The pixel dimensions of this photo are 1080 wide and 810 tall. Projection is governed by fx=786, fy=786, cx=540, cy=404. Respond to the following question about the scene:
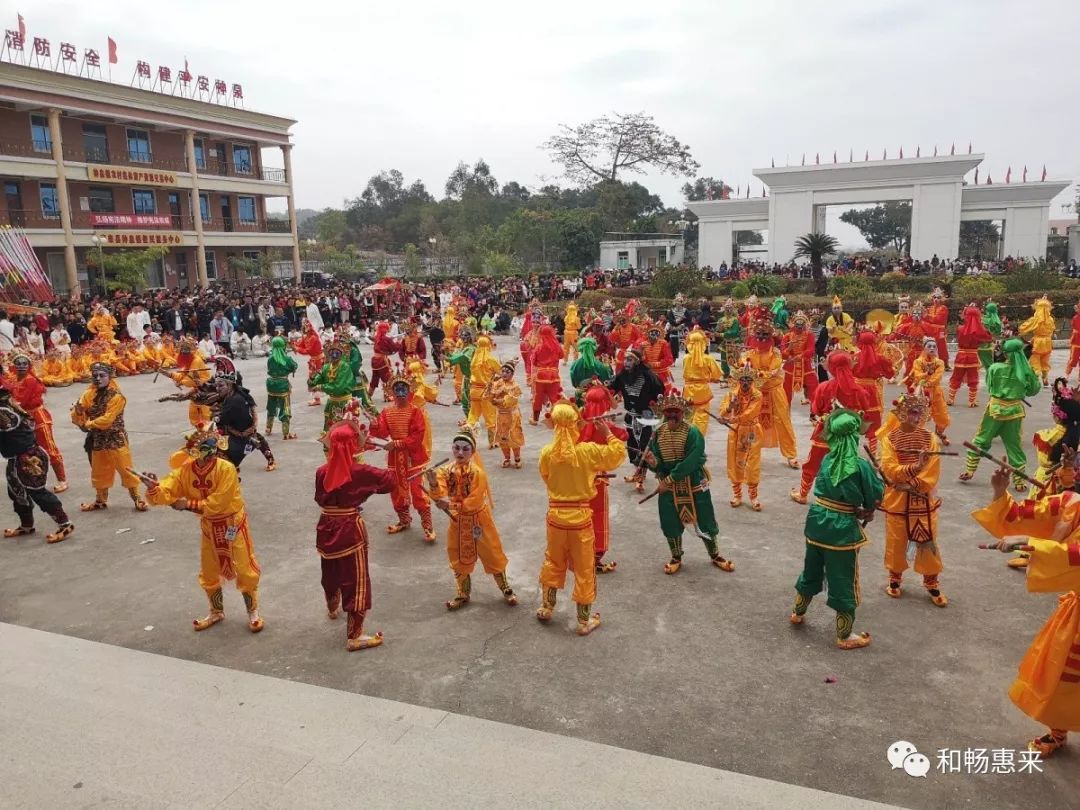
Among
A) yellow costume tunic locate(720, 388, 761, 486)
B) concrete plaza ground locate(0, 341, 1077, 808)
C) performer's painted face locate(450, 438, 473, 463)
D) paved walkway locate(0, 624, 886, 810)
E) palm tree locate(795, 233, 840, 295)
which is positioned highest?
palm tree locate(795, 233, 840, 295)

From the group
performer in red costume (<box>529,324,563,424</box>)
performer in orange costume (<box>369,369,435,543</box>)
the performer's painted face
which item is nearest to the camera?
the performer's painted face

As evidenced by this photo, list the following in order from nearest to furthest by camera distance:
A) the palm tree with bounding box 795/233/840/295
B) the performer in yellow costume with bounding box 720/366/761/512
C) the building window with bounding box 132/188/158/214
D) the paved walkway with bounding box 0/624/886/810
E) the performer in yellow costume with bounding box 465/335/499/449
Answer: the paved walkway with bounding box 0/624/886/810 < the performer in yellow costume with bounding box 720/366/761/512 < the performer in yellow costume with bounding box 465/335/499/449 < the palm tree with bounding box 795/233/840/295 < the building window with bounding box 132/188/158/214

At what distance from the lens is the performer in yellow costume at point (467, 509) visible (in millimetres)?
5602

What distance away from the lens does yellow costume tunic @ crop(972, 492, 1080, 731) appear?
149 inches

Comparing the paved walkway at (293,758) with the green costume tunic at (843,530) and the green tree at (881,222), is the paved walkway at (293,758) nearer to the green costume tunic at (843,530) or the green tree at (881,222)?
the green costume tunic at (843,530)

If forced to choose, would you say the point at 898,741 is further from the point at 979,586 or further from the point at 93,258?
the point at 93,258

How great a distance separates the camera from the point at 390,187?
69500 millimetres

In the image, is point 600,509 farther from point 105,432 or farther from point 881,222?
point 881,222

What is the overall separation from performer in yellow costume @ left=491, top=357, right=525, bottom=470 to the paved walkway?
517 centimetres

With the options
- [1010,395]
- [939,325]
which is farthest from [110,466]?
[939,325]

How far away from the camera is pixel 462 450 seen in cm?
560

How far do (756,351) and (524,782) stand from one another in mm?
6062

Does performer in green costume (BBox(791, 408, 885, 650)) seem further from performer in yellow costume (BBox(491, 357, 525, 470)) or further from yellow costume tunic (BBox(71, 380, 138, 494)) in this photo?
yellow costume tunic (BBox(71, 380, 138, 494))

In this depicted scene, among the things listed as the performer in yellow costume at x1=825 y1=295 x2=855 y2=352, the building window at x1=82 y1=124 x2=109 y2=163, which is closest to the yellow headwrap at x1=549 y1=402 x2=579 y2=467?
the performer in yellow costume at x1=825 y1=295 x2=855 y2=352
